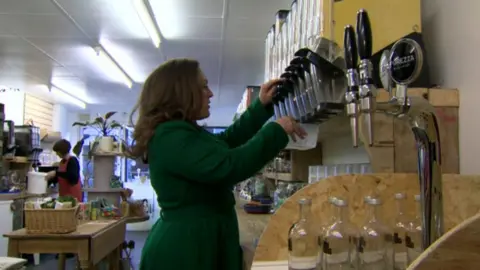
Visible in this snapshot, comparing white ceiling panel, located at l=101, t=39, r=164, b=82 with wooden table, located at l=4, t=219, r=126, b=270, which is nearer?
wooden table, located at l=4, t=219, r=126, b=270

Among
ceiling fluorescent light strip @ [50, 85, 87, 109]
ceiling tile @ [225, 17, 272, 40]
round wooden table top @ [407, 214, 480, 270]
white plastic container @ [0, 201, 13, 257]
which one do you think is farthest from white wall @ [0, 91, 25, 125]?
round wooden table top @ [407, 214, 480, 270]

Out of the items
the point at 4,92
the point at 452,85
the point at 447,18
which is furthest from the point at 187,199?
the point at 4,92

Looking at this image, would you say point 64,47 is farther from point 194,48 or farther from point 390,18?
point 390,18

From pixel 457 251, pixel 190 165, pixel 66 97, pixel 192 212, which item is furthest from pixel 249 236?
pixel 66 97

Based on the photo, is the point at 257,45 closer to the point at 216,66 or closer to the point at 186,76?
the point at 216,66

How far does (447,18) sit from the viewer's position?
1458mm

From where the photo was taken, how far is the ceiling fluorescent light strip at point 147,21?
Answer: 3.83 m

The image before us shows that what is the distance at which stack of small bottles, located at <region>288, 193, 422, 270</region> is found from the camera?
95 centimetres

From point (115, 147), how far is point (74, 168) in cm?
112

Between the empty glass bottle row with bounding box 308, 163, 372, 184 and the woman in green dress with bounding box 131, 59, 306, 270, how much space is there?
0.92 ft

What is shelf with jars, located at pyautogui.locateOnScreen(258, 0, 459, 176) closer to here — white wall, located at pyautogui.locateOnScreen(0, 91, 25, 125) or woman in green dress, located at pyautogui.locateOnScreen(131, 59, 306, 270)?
woman in green dress, located at pyautogui.locateOnScreen(131, 59, 306, 270)

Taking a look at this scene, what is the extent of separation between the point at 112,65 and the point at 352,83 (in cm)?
564

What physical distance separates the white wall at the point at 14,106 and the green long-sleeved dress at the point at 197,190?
294 inches

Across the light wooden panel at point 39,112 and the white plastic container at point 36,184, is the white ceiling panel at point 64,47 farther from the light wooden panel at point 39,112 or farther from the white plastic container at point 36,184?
the light wooden panel at point 39,112
